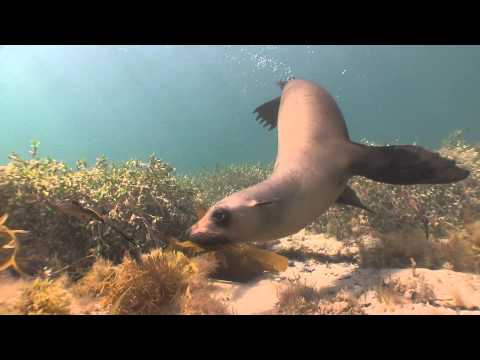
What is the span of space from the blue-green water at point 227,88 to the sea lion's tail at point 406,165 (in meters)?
63.4

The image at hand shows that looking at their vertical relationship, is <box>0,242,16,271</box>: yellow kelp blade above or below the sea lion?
below

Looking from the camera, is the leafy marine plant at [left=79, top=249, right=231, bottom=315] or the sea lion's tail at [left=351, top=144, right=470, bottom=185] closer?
the leafy marine plant at [left=79, top=249, right=231, bottom=315]

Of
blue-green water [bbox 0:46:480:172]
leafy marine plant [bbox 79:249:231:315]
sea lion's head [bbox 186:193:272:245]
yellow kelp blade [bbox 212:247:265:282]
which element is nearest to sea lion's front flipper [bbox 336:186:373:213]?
yellow kelp blade [bbox 212:247:265:282]

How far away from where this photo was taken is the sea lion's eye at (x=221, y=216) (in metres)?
2.87

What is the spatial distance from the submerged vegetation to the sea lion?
2.84ft

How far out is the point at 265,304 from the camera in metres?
3.48

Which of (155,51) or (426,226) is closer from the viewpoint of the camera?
(426,226)

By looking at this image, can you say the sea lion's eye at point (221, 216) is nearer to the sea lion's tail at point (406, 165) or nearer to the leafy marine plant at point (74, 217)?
the leafy marine plant at point (74, 217)

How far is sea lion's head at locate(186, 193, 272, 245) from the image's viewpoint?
287 centimetres

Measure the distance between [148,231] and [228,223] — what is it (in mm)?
2262

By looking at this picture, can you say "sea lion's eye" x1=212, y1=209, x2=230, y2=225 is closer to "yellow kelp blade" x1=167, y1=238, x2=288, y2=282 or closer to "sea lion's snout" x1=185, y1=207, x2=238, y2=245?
"sea lion's snout" x1=185, y1=207, x2=238, y2=245
